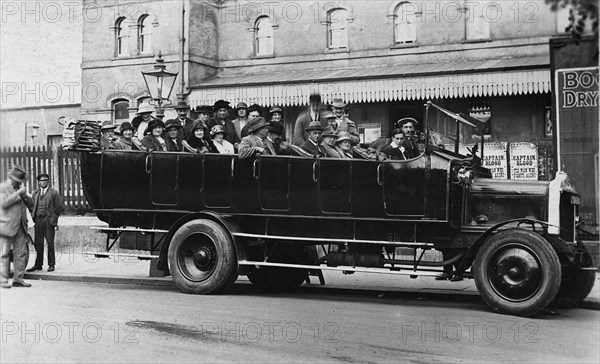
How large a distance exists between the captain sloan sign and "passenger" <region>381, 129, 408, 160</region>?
411 centimetres

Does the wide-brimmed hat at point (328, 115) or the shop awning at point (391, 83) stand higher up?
the shop awning at point (391, 83)

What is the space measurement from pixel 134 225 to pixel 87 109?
57.5 ft

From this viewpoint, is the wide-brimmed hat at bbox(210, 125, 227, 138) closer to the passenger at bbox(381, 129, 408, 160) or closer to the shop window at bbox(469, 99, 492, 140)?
the passenger at bbox(381, 129, 408, 160)

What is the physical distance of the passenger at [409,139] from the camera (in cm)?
1064

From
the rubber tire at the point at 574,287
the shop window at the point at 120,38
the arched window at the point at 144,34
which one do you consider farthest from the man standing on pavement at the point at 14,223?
the shop window at the point at 120,38

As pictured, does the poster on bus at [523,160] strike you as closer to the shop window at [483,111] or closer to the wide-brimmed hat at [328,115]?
the shop window at [483,111]

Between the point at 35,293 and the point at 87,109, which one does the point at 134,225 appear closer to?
the point at 35,293

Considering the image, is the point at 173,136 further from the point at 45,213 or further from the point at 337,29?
the point at 337,29

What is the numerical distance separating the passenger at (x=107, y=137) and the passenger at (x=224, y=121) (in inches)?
56.7

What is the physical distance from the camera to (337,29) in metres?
24.0

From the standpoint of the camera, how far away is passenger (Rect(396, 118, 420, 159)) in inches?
419

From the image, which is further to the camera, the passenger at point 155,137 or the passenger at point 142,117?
the passenger at point 142,117

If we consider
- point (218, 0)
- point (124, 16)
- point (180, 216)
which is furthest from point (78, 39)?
point (180, 216)

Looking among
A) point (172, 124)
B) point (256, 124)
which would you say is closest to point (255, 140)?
point (256, 124)
